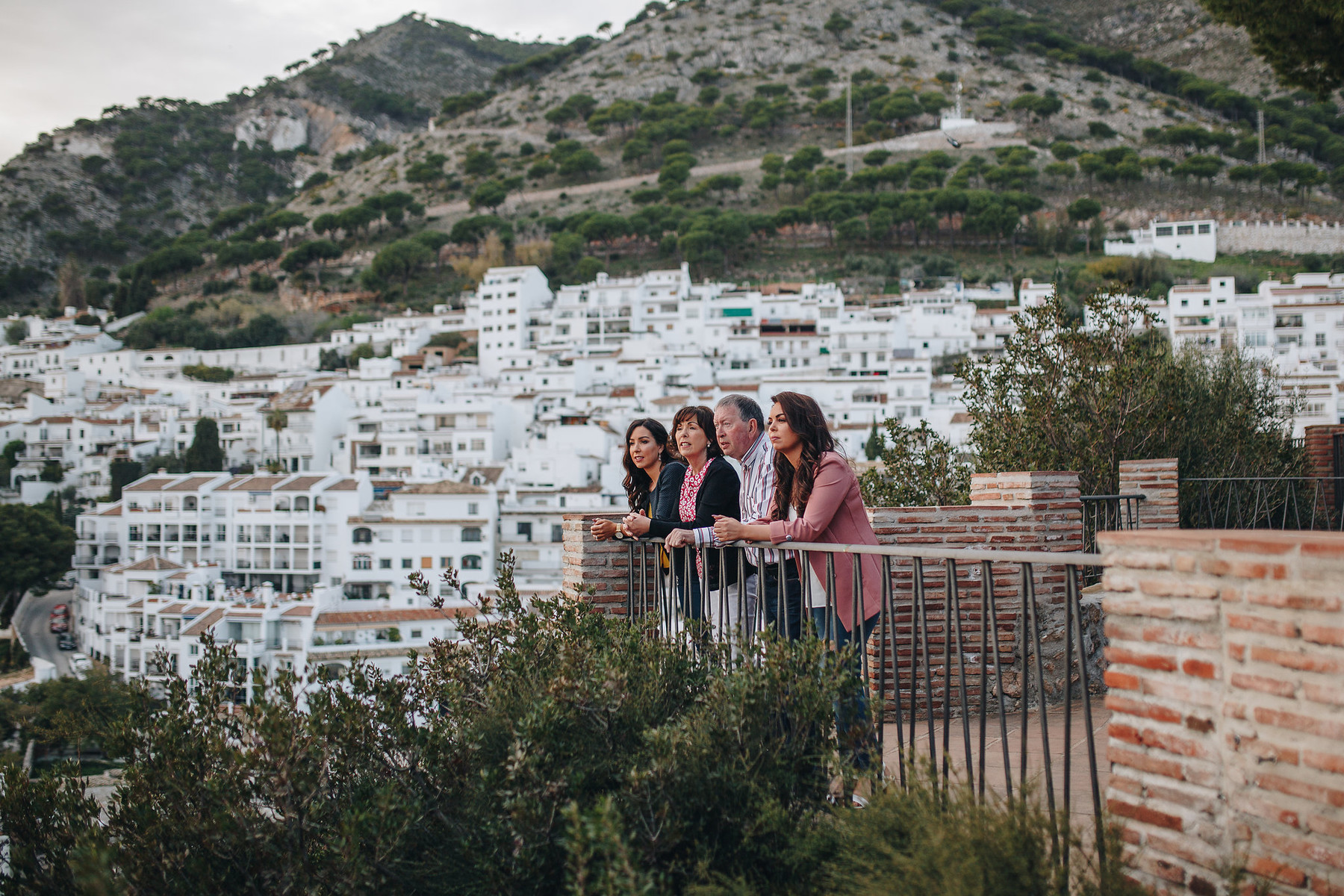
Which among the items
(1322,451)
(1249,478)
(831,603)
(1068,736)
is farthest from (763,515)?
(1322,451)

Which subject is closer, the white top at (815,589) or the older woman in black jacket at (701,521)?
the white top at (815,589)

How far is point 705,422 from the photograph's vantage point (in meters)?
4.63

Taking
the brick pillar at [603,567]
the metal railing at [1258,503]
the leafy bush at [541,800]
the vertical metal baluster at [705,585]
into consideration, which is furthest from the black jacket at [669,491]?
the metal railing at [1258,503]

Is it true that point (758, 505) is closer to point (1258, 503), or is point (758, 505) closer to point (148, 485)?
point (1258, 503)

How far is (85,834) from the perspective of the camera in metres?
2.97

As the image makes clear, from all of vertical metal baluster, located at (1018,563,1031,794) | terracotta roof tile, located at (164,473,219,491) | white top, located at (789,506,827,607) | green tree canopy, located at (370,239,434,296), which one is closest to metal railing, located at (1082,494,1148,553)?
white top, located at (789,506,827,607)

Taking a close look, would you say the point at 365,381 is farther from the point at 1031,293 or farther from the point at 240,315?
the point at 1031,293

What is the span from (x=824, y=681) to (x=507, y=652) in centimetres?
149

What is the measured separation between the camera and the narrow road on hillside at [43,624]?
3209cm

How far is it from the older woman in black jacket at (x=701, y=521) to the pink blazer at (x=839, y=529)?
0.33 meters

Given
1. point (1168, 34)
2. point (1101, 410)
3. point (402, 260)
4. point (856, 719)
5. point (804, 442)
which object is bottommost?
point (856, 719)

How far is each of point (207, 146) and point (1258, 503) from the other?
6061 inches

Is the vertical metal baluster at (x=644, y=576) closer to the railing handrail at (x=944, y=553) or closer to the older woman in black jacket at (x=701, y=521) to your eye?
the older woman in black jacket at (x=701, y=521)

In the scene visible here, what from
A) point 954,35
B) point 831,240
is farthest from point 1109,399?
point 954,35
